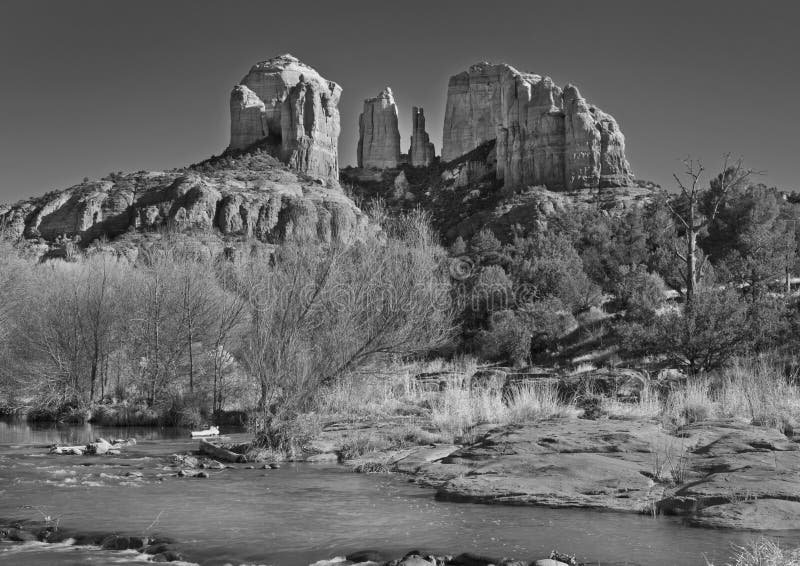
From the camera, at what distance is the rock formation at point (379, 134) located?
14350 centimetres

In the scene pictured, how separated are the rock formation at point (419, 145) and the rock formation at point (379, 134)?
3.31 meters

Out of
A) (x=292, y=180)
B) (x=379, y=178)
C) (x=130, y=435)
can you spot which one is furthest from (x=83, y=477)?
(x=379, y=178)

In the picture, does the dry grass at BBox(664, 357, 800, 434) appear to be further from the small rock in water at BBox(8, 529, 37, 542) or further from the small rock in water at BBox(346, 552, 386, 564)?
the small rock in water at BBox(8, 529, 37, 542)

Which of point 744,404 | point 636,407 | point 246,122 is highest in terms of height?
point 246,122

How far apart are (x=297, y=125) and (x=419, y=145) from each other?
3302cm

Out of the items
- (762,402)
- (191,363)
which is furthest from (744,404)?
(191,363)

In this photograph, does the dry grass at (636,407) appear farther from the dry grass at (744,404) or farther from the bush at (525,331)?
the bush at (525,331)

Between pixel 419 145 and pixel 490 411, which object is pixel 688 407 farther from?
pixel 419 145

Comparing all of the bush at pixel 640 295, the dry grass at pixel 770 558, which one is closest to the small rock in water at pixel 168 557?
the dry grass at pixel 770 558

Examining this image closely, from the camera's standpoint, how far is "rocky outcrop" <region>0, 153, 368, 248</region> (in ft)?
291

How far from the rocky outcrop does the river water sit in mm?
74015

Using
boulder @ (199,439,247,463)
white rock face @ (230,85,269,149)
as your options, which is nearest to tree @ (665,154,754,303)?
boulder @ (199,439,247,463)

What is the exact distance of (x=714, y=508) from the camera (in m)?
7.95

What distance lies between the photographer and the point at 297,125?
388ft
